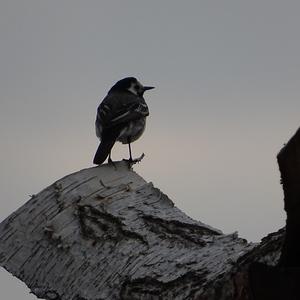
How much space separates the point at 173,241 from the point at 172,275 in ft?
1.87

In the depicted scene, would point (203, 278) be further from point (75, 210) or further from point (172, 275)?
point (75, 210)

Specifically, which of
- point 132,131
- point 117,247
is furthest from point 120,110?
point 117,247

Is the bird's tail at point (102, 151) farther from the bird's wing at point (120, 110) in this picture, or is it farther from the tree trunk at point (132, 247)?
the tree trunk at point (132, 247)

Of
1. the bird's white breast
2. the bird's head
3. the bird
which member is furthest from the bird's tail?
the bird's head

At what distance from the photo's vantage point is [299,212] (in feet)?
8.25

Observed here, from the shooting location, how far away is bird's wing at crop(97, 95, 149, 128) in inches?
422

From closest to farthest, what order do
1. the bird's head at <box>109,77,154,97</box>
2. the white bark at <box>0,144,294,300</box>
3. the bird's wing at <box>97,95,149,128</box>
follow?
the white bark at <box>0,144,294,300</box> < the bird's wing at <box>97,95,149,128</box> < the bird's head at <box>109,77,154,97</box>

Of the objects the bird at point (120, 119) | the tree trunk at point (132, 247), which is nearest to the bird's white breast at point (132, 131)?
the bird at point (120, 119)

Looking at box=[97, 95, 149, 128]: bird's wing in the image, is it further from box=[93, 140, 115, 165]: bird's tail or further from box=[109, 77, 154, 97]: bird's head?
box=[109, 77, 154, 97]: bird's head

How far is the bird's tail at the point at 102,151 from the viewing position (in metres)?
9.05

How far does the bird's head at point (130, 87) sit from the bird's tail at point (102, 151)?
8.55 feet

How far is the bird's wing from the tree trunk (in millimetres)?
5121

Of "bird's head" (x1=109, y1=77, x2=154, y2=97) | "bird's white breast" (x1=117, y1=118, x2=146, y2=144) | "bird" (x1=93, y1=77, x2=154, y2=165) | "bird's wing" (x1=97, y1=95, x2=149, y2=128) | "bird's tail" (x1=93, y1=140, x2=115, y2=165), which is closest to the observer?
"bird's tail" (x1=93, y1=140, x2=115, y2=165)

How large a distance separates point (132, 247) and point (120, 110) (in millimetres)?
7153
